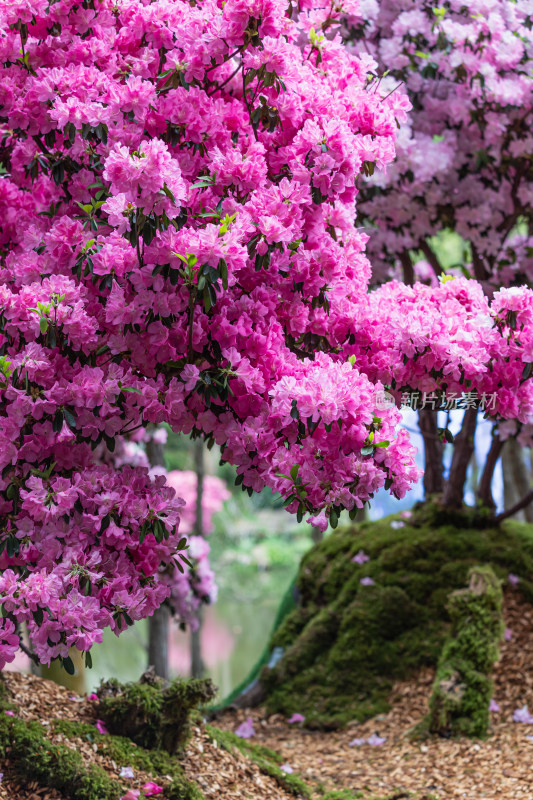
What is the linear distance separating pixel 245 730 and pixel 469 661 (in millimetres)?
1607

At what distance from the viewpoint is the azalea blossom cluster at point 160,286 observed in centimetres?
259

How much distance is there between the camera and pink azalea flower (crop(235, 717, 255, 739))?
17.8 ft

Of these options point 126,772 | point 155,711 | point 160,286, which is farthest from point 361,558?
point 160,286

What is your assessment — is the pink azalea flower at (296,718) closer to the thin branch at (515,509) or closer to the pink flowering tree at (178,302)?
the thin branch at (515,509)

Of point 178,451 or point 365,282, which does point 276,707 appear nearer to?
point 365,282

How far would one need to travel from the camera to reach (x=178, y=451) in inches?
485

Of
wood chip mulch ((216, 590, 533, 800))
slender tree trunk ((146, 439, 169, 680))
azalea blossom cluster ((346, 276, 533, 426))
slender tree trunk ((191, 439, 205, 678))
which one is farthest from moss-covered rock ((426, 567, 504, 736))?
slender tree trunk ((191, 439, 205, 678))

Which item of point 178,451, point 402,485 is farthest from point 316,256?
point 178,451

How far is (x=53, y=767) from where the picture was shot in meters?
3.31

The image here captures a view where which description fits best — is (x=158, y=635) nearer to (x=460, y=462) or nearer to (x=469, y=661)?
(x=469, y=661)

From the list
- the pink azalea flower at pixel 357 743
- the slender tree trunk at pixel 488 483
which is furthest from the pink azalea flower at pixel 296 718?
the slender tree trunk at pixel 488 483

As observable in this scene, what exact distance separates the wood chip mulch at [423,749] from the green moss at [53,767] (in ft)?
4.87

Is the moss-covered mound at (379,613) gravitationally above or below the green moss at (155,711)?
above

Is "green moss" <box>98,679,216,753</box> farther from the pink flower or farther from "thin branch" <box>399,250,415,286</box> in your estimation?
"thin branch" <box>399,250,415,286</box>
